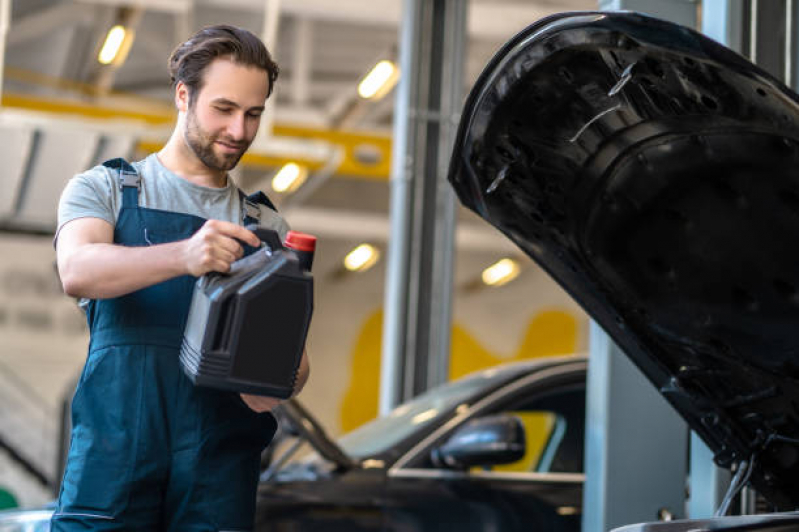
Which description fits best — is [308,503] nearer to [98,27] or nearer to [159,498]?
[159,498]

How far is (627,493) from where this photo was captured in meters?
Answer: 3.84

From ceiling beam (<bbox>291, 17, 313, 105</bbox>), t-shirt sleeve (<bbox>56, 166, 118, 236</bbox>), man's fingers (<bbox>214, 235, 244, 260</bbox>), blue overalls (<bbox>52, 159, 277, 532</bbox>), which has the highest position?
ceiling beam (<bbox>291, 17, 313, 105</bbox>)

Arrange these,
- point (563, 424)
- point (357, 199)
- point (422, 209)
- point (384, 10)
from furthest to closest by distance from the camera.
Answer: point (357, 199) → point (384, 10) → point (422, 209) → point (563, 424)

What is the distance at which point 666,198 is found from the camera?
2.61 meters

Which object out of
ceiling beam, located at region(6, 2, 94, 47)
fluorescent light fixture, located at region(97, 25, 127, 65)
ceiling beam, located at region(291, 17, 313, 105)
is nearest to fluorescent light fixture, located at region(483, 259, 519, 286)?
ceiling beam, located at region(291, 17, 313, 105)

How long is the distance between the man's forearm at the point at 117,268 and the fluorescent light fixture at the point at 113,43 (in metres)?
10.8

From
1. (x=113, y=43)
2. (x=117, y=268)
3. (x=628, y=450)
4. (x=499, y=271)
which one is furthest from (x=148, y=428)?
(x=499, y=271)

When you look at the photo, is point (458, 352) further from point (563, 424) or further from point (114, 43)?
point (563, 424)

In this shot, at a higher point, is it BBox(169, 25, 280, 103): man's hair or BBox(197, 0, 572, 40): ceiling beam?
BBox(197, 0, 572, 40): ceiling beam

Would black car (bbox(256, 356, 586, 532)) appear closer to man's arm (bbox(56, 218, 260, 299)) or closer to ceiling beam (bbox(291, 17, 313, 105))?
man's arm (bbox(56, 218, 260, 299))

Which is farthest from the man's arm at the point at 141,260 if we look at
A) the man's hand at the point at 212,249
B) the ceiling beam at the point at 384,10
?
the ceiling beam at the point at 384,10

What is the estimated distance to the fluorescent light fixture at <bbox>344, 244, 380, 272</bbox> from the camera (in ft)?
67.8

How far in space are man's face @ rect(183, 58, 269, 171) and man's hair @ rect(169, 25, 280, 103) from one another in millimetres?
12

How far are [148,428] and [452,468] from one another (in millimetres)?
2443
